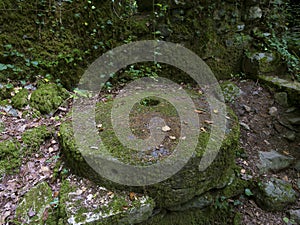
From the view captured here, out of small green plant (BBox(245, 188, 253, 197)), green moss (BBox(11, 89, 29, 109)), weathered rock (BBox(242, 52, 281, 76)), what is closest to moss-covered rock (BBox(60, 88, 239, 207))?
small green plant (BBox(245, 188, 253, 197))

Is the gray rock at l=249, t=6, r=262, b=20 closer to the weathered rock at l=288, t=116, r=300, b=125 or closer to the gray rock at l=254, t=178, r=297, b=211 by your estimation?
the weathered rock at l=288, t=116, r=300, b=125

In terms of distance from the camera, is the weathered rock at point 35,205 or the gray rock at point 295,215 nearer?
the weathered rock at point 35,205

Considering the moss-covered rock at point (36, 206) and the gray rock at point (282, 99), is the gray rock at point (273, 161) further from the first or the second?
the moss-covered rock at point (36, 206)

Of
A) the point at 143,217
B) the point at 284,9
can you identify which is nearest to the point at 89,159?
the point at 143,217

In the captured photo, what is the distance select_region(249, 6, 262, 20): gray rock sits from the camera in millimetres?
4562

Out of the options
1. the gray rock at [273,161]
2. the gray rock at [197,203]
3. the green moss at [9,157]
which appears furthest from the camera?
the gray rock at [273,161]

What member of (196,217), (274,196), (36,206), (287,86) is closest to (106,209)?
(36,206)

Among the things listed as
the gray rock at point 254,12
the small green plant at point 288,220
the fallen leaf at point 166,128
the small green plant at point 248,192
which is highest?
the gray rock at point 254,12

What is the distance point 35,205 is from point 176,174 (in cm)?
140

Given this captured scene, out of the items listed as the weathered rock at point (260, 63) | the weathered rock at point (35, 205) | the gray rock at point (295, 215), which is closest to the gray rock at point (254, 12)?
the weathered rock at point (260, 63)

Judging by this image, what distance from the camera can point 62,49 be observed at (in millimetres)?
3305

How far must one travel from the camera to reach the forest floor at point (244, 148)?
2223 millimetres

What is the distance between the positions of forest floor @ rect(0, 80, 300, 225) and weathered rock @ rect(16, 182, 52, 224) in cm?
5

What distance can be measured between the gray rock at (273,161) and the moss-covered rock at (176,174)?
960 mm
